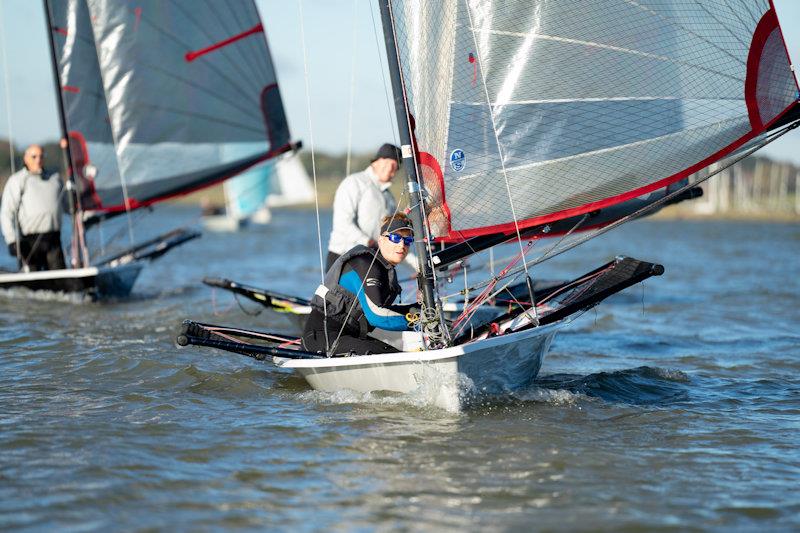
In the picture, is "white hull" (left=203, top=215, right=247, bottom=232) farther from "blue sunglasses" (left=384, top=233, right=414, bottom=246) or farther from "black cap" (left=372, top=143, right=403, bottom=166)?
"blue sunglasses" (left=384, top=233, right=414, bottom=246)

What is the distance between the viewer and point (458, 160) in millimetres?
5922

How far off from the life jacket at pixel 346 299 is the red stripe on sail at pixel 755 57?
91.3 inches

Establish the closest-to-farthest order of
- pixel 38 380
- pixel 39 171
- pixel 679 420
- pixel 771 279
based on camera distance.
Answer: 1. pixel 679 420
2. pixel 38 380
3. pixel 39 171
4. pixel 771 279

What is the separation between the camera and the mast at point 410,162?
18.5 feet

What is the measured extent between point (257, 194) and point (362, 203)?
66.1 ft

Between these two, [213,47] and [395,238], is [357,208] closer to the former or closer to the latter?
[395,238]

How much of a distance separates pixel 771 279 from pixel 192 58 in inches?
399

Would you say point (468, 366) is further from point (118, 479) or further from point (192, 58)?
point (192, 58)

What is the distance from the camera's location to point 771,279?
16.4 meters

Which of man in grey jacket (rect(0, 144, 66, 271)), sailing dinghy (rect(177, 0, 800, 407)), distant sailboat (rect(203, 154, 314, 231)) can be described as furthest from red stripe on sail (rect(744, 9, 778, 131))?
man in grey jacket (rect(0, 144, 66, 271))

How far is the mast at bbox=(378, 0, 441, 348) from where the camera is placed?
5645 millimetres

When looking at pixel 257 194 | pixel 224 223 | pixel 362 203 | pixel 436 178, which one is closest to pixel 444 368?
pixel 436 178

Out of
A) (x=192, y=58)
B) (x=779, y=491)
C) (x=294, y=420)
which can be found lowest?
(x=779, y=491)

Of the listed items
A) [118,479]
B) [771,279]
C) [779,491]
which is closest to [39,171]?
[118,479]
